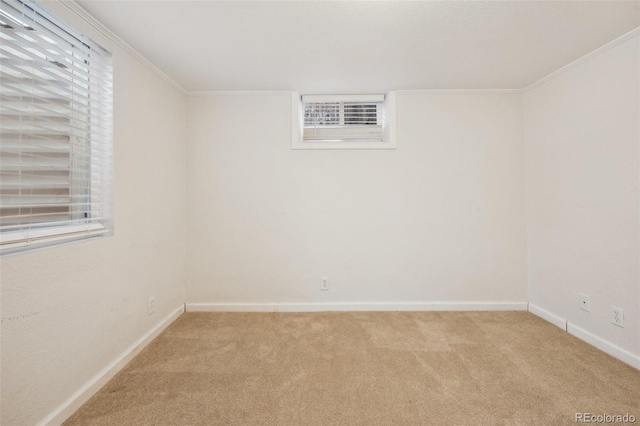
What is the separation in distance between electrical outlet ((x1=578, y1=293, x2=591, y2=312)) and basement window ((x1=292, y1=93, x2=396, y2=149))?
219cm

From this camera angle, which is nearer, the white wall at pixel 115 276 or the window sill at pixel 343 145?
the white wall at pixel 115 276

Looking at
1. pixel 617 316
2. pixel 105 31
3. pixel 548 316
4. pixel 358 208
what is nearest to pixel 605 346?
pixel 617 316

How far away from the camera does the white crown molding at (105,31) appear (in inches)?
57.7

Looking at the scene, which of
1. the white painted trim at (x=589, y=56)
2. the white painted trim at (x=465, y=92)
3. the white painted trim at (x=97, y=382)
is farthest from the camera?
the white painted trim at (x=465, y=92)

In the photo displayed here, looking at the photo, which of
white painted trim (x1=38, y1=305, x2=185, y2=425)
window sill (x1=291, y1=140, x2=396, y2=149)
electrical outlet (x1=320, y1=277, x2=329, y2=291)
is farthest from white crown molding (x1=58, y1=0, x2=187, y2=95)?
electrical outlet (x1=320, y1=277, x2=329, y2=291)

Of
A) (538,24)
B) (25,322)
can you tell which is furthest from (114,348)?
(538,24)

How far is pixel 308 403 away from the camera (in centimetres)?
152

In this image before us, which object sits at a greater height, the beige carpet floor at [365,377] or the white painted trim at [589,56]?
the white painted trim at [589,56]

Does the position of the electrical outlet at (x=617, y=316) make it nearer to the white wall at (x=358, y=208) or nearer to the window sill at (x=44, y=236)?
the white wall at (x=358, y=208)

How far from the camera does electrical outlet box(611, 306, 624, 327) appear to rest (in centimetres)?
190

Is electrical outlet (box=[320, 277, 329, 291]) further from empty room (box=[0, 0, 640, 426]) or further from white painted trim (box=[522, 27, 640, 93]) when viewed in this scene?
white painted trim (box=[522, 27, 640, 93])

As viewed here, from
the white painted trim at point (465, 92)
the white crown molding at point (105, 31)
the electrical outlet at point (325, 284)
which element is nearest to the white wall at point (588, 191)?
the white painted trim at point (465, 92)

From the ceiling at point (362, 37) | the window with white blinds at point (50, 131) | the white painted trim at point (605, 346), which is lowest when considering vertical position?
the white painted trim at point (605, 346)

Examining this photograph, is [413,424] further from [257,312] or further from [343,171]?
[343,171]
